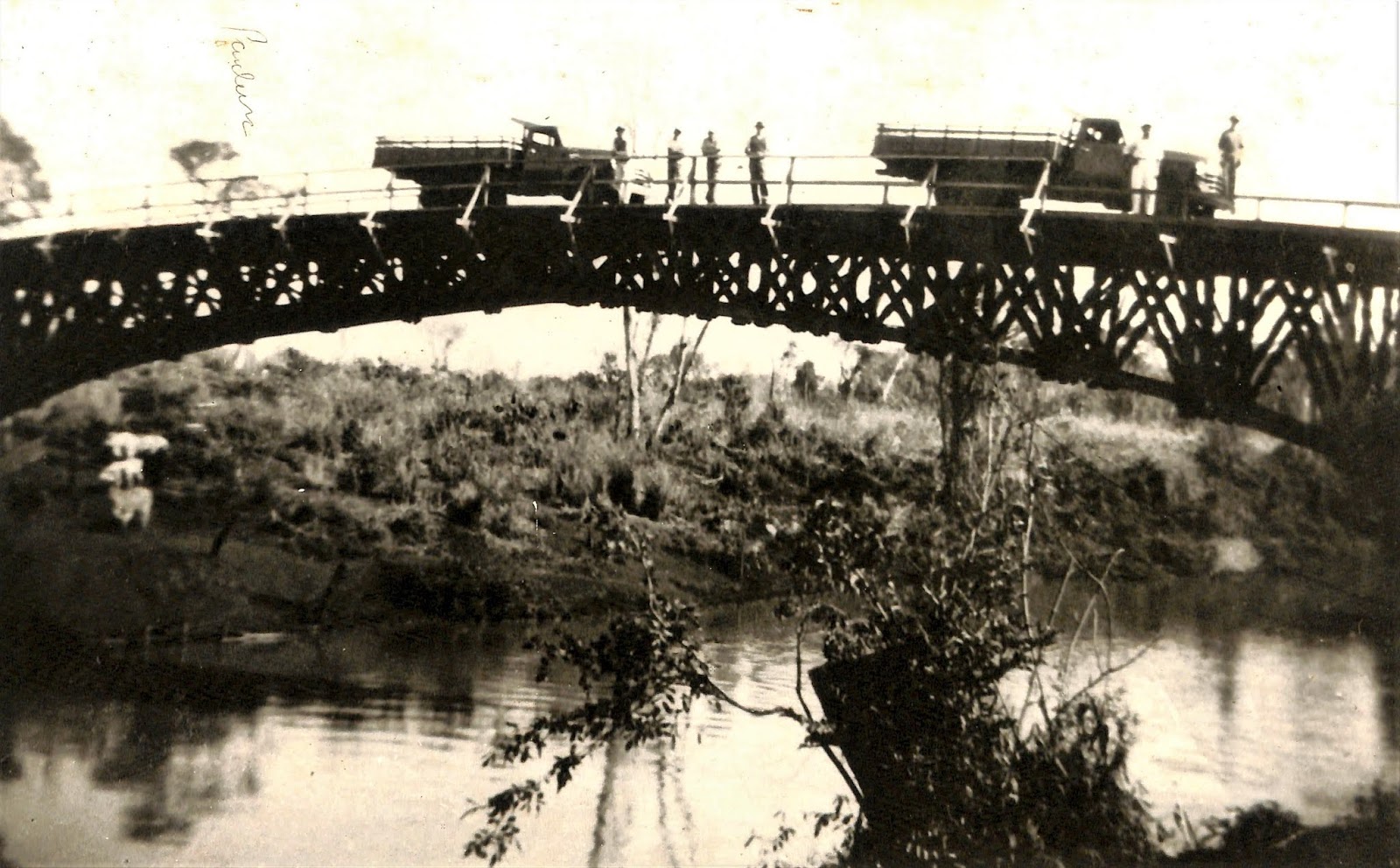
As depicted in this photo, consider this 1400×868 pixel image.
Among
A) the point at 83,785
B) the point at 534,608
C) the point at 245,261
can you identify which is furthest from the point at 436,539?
the point at 83,785

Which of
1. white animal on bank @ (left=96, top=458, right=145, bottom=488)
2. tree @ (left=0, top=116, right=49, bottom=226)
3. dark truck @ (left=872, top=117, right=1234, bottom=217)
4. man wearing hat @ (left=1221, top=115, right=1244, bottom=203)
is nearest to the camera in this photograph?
man wearing hat @ (left=1221, top=115, right=1244, bottom=203)

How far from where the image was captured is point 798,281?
10.8m

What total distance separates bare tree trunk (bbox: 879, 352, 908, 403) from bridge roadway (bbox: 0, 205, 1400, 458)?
144cm

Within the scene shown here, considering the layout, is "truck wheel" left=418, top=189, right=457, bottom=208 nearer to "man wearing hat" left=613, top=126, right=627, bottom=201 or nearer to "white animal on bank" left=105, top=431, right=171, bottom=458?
"man wearing hat" left=613, top=126, right=627, bottom=201

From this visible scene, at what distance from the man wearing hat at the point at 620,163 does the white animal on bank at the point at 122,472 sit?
6.19 metres

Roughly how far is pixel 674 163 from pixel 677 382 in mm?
2710

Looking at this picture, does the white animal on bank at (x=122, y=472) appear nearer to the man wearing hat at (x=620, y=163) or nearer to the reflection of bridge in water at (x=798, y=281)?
the reflection of bridge in water at (x=798, y=281)

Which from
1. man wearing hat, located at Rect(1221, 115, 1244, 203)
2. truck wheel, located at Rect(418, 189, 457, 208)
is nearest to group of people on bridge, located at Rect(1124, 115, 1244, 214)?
man wearing hat, located at Rect(1221, 115, 1244, 203)

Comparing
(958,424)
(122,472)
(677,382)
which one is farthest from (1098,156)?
(122,472)

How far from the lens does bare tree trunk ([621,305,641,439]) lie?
1205 cm

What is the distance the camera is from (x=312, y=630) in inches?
550

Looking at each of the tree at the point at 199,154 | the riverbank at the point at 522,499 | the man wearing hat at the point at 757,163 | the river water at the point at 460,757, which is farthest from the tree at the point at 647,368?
the tree at the point at 199,154

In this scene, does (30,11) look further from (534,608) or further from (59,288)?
(534,608)

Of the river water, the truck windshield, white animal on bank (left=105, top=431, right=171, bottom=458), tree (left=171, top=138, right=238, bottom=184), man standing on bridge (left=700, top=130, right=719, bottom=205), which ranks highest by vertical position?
the truck windshield
